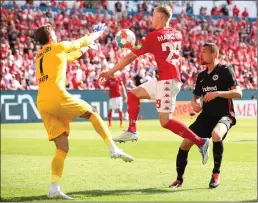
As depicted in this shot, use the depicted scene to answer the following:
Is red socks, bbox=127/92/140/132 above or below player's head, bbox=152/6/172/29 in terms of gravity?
below

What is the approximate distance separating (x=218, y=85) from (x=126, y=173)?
8.70 feet

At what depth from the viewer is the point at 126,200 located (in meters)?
8.82

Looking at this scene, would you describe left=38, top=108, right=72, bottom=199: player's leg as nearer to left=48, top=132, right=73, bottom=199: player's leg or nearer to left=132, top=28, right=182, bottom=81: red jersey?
left=48, top=132, right=73, bottom=199: player's leg

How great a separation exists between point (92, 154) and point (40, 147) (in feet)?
8.56

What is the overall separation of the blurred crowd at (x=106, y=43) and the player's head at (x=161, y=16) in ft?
66.1

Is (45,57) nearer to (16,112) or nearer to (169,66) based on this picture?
(169,66)

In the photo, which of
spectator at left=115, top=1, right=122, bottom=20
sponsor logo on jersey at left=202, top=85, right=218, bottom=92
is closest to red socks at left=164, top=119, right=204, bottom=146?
sponsor logo on jersey at left=202, top=85, right=218, bottom=92

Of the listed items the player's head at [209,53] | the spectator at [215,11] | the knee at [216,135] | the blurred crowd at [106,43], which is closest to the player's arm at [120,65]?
the player's head at [209,53]

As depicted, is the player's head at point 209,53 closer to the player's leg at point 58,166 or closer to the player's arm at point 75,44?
the player's arm at point 75,44

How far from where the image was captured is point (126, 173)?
1186 centimetres

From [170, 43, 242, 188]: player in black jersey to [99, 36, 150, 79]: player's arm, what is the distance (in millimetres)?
946

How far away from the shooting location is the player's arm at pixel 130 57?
9.80m

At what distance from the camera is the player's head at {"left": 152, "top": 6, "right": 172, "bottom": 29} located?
10.1 m

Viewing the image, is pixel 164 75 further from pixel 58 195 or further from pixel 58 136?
pixel 58 195
